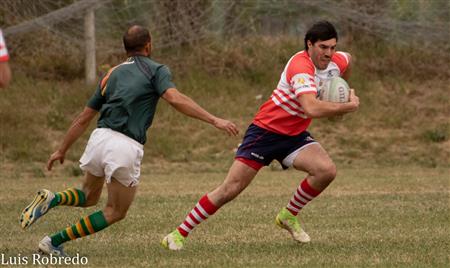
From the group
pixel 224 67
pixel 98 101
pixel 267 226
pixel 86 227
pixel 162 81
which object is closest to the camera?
pixel 162 81

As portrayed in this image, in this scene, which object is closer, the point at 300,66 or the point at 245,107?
the point at 300,66

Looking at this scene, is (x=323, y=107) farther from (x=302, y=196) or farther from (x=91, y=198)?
(x=91, y=198)

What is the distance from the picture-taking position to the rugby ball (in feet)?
24.8

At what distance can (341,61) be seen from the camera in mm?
8086

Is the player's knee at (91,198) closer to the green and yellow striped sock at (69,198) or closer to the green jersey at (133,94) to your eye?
the green and yellow striped sock at (69,198)

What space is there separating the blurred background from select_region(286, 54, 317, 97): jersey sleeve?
Answer: 9.90 meters

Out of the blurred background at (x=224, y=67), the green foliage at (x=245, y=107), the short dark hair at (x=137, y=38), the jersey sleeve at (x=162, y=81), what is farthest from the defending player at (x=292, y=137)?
the green foliage at (x=245, y=107)

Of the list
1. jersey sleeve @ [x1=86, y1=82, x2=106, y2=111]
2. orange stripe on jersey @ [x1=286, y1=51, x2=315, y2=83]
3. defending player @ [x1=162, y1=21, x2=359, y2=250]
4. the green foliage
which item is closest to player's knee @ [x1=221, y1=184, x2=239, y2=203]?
defending player @ [x1=162, y1=21, x2=359, y2=250]

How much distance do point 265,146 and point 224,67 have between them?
13180mm

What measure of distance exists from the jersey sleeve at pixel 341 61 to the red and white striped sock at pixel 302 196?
3.08ft

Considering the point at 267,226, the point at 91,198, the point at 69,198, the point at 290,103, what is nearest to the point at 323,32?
the point at 290,103

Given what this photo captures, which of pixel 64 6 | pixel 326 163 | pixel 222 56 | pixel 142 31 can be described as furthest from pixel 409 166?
pixel 142 31

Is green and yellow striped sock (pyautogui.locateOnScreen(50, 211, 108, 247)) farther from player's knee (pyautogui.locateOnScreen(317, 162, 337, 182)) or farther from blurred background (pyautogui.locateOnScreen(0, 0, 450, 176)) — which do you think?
blurred background (pyautogui.locateOnScreen(0, 0, 450, 176))

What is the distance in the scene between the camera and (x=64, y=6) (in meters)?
18.9
